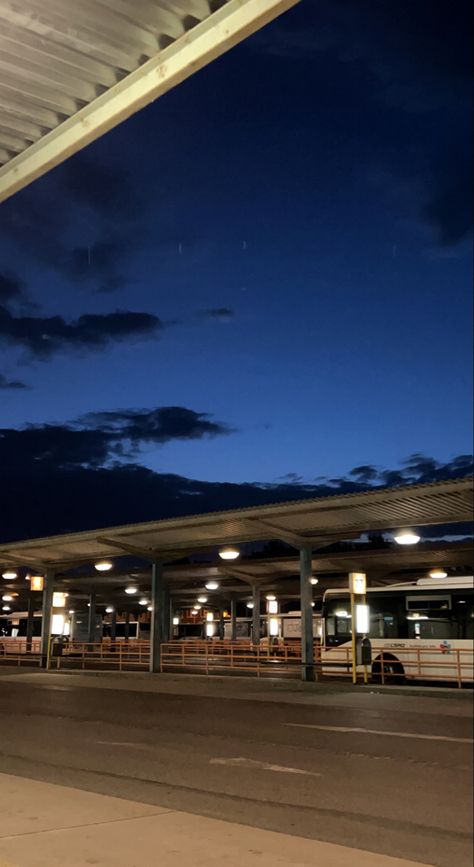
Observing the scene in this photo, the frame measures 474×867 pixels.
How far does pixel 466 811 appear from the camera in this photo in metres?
1.85

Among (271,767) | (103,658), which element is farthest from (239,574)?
(271,767)

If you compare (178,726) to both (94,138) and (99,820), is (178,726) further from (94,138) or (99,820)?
(94,138)

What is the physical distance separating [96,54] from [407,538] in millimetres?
3959

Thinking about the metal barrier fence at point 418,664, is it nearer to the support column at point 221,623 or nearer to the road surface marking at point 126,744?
the road surface marking at point 126,744

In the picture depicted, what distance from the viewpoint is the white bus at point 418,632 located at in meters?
2.00

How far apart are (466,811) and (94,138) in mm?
4753

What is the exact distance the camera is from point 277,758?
600cm

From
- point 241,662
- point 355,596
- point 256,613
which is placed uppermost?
point 355,596

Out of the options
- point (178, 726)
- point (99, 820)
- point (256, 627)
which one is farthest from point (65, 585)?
point (99, 820)

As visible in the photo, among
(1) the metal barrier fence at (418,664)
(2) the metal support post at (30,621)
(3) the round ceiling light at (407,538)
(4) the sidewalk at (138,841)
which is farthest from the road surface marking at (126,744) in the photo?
(2) the metal support post at (30,621)

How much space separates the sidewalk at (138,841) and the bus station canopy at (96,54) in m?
4.54

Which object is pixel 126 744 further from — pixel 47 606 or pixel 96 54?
pixel 47 606

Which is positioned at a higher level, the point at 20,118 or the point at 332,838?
the point at 20,118

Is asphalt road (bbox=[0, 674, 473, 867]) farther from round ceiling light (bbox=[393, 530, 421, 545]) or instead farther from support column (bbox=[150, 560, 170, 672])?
support column (bbox=[150, 560, 170, 672])
